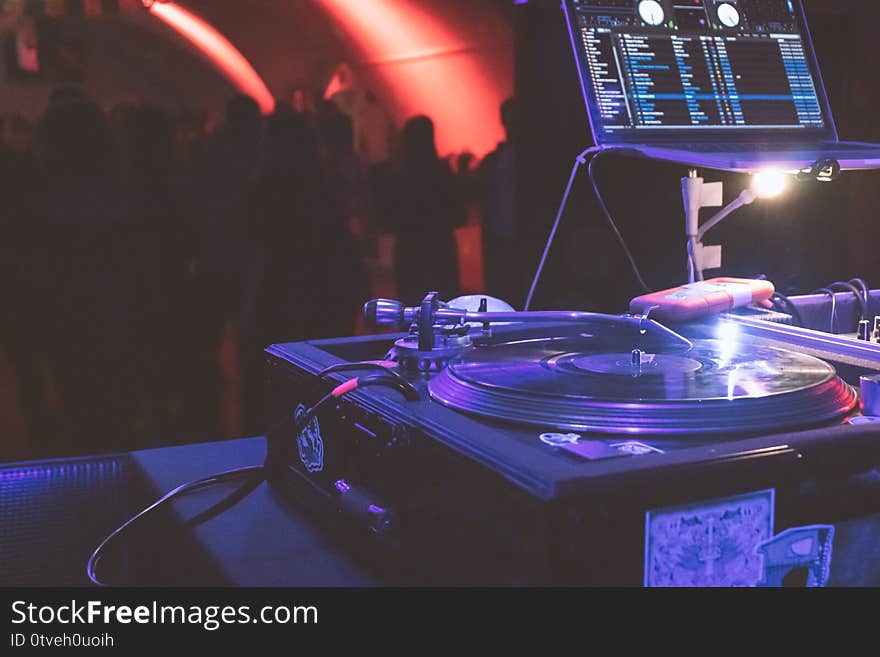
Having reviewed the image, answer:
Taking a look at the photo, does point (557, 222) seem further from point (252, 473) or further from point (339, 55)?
point (339, 55)

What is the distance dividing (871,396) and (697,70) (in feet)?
2.52

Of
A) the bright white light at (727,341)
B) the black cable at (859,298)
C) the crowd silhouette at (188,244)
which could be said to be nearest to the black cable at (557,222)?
the bright white light at (727,341)

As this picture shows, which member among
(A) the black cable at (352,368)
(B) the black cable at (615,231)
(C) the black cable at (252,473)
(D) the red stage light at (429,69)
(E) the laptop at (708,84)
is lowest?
(C) the black cable at (252,473)

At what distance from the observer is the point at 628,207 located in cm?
181

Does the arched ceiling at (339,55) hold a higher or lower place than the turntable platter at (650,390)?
higher

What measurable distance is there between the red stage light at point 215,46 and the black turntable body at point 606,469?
163 centimetres

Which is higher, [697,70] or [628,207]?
[697,70]

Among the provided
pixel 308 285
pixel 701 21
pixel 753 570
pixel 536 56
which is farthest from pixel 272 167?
pixel 753 570

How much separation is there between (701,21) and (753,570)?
1071 millimetres

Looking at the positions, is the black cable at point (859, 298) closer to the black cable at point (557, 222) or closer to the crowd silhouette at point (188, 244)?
the black cable at point (557, 222)

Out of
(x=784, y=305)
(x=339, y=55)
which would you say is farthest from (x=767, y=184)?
(x=339, y=55)

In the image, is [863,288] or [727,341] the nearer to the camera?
[727,341]

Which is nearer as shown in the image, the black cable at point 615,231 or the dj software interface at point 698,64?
the dj software interface at point 698,64

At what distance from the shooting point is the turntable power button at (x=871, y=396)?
3.03 feet
